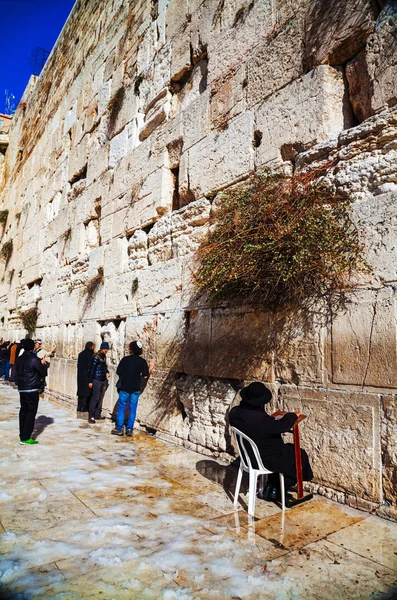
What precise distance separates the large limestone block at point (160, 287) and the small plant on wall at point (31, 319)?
532 cm

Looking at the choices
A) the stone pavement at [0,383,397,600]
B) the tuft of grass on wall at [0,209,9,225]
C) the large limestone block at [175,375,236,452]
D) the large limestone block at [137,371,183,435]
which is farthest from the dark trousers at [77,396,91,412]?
the tuft of grass on wall at [0,209,9,225]

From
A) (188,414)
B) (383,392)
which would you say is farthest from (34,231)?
(383,392)

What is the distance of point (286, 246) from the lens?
11.6ft

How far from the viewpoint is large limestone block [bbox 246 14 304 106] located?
14.1 ft

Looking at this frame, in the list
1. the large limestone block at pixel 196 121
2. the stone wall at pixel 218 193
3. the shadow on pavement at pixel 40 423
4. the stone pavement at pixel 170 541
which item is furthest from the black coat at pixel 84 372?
the large limestone block at pixel 196 121

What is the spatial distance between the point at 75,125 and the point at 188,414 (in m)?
7.55

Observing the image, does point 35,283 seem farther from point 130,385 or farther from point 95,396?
point 130,385

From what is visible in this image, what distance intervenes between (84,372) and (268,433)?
175 inches

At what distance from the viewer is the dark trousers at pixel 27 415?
16.2ft

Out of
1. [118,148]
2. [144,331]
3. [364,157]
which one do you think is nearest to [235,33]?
[364,157]

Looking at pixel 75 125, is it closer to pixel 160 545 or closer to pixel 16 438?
pixel 16 438

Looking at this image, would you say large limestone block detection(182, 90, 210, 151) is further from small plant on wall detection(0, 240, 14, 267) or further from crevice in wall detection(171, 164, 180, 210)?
small plant on wall detection(0, 240, 14, 267)

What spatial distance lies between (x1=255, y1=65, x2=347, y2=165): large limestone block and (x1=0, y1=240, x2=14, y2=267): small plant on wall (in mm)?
11334

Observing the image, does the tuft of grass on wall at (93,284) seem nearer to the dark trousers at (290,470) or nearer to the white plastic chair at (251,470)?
the white plastic chair at (251,470)
